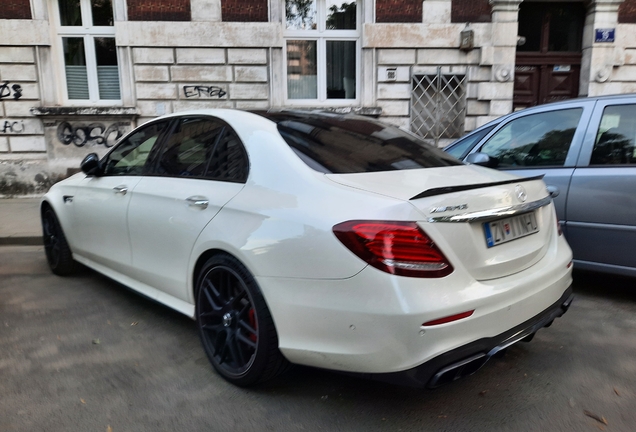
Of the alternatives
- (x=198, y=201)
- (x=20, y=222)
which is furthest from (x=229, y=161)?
(x=20, y=222)

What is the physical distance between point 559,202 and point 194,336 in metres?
2.98

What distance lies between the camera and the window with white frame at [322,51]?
10.6 metres

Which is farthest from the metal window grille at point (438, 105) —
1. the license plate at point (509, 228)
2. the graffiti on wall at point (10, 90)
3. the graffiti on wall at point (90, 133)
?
Result: the license plate at point (509, 228)

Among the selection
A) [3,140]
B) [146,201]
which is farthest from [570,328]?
[3,140]

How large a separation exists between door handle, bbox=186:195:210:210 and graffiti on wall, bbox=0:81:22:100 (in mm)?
8876

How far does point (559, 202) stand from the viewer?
3982mm

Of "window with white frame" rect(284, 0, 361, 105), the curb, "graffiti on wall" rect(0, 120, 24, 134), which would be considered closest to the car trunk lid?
the curb

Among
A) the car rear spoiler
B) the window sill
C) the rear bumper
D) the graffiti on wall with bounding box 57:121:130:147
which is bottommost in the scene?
the rear bumper

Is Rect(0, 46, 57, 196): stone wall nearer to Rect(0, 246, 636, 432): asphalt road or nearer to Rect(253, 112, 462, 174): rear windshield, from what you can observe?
Rect(0, 246, 636, 432): asphalt road

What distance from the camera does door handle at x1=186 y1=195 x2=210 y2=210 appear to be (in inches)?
112

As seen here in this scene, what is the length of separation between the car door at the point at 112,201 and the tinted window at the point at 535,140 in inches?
114

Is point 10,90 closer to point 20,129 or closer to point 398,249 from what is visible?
point 20,129

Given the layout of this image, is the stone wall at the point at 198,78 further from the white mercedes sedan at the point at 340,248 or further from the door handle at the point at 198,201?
the door handle at the point at 198,201

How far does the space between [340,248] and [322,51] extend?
932 cm
